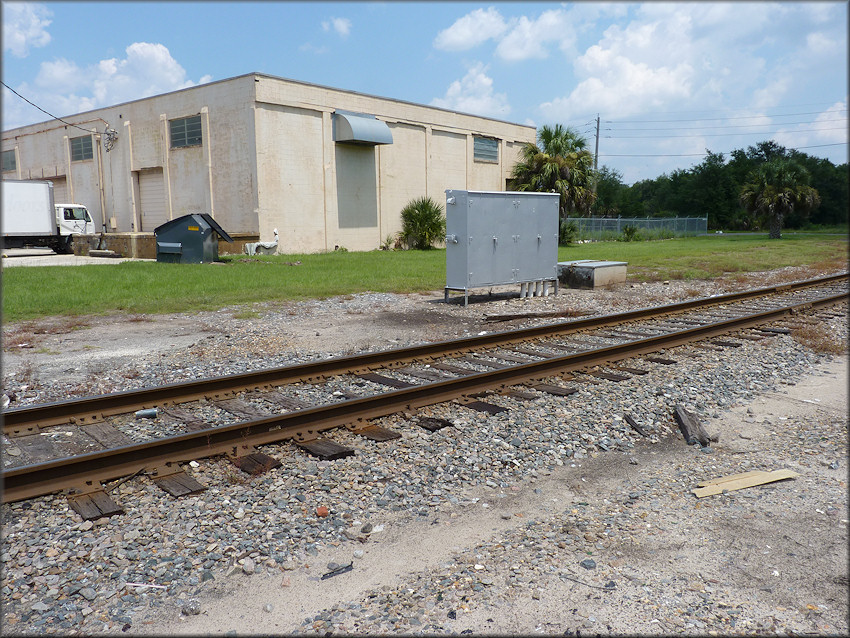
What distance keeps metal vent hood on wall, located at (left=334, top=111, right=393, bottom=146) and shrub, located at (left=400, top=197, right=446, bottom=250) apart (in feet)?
13.7

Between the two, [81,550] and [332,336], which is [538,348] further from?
[81,550]

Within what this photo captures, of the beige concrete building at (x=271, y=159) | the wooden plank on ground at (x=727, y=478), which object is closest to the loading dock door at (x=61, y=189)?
the beige concrete building at (x=271, y=159)

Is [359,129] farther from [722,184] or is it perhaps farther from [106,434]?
[722,184]

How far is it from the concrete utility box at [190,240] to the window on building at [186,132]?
928cm

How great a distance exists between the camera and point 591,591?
361 centimetres

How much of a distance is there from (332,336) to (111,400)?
178 inches

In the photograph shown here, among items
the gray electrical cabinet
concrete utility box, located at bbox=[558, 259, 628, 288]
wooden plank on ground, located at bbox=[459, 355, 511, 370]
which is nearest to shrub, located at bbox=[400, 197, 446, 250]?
concrete utility box, located at bbox=[558, 259, 628, 288]

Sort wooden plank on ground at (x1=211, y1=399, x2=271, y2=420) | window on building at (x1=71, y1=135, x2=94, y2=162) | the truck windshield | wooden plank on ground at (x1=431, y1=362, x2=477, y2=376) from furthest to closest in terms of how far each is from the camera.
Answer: window on building at (x1=71, y1=135, x2=94, y2=162) → the truck windshield → wooden plank on ground at (x1=431, y1=362, x2=477, y2=376) → wooden plank on ground at (x1=211, y1=399, x2=271, y2=420)

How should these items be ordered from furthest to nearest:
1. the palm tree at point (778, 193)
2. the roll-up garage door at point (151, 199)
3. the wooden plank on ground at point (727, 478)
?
the palm tree at point (778, 193)
the roll-up garage door at point (151, 199)
the wooden plank on ground at point (727, 478)

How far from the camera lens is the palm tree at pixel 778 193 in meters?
45.0

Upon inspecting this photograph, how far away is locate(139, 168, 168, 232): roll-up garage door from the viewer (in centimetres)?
3609

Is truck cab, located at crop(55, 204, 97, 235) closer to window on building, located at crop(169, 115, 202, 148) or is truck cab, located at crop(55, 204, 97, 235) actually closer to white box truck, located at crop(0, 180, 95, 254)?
white box truck, located at crop(0, 180, 95, 254)

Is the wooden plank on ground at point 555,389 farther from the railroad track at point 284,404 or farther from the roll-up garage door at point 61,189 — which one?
the roll-up garage door at point 61,189

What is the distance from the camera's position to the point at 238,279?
746 inches
